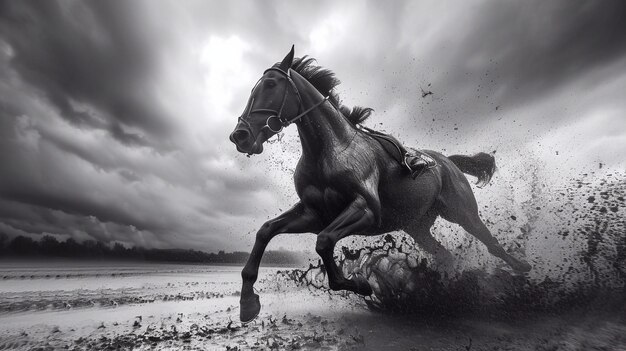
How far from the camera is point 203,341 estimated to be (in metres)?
3.22

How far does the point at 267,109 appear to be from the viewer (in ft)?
12.4

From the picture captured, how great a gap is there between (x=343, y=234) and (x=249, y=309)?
121cm

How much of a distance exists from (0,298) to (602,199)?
10902 mm

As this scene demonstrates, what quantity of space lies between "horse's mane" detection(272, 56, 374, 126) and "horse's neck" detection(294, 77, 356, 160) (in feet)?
1.61

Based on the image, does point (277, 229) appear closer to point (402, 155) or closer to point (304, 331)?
point (304, 331)

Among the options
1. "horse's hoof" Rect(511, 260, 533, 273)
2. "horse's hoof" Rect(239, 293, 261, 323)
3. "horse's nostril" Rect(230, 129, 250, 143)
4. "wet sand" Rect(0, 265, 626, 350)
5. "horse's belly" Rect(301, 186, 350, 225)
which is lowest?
"wet sand" Rect(0, 265, 626, 350)

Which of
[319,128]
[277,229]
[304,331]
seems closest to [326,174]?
[319,128]

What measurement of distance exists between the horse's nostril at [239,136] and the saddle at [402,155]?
178cm

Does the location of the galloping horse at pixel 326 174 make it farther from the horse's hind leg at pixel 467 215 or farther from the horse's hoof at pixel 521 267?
the horse's hoof at pixel 521 267

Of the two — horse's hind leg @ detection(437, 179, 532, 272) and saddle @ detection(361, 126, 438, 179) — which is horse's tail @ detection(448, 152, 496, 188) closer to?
horse's hind leg @ detection(437, 179, 532, 272)

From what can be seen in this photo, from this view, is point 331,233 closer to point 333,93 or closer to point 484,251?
point 333,93

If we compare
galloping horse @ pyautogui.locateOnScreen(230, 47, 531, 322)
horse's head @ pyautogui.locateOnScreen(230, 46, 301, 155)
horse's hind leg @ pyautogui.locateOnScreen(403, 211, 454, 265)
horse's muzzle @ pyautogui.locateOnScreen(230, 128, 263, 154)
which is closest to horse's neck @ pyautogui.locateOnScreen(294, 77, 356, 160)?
galloping horse @ pyautogui.locateOnScreen(230, 47, 531, 322)

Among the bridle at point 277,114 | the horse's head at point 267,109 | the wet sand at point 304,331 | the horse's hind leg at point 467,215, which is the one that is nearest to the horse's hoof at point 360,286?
the wet sand at point 304,331

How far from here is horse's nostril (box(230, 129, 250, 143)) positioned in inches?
138
